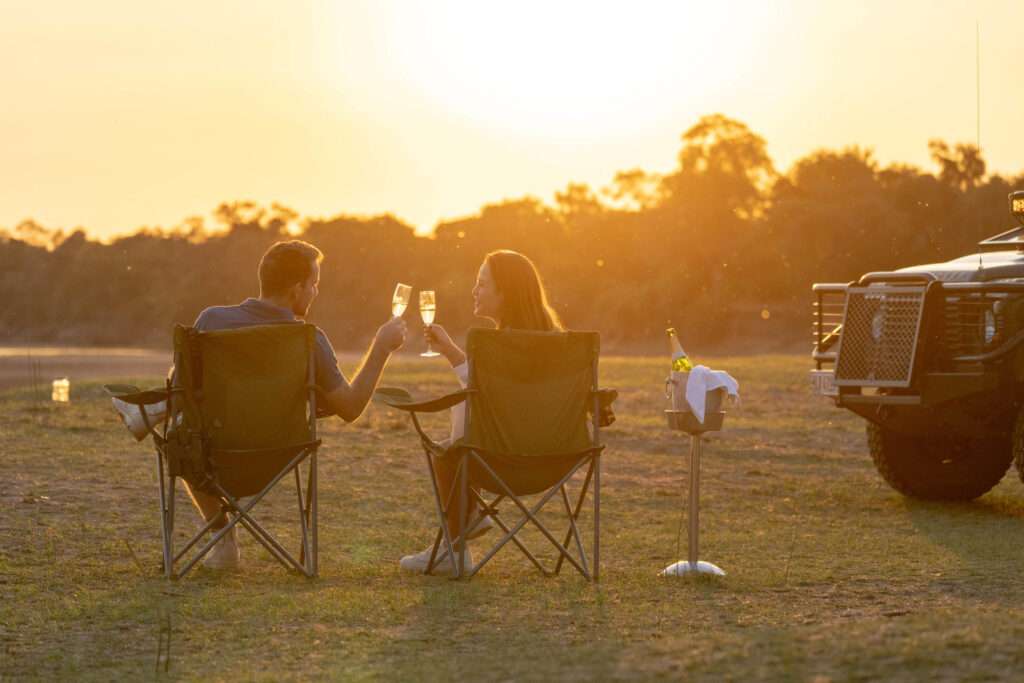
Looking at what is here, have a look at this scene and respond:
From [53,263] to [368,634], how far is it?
200 ft

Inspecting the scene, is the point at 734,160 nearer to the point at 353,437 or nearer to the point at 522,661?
the point at 353,437

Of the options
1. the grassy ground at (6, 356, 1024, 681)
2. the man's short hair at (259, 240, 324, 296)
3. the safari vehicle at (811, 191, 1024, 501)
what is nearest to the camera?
the grassy ground at (6, 356, 1024, 681)

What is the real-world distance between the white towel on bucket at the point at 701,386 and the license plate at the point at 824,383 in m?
3.27

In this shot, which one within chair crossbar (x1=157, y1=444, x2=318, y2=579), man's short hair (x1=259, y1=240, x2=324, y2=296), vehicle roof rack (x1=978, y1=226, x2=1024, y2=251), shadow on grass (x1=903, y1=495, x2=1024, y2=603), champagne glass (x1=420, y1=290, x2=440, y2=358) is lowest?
shadow on grass (x1=903, y1=495, x2=1024, y2=603)

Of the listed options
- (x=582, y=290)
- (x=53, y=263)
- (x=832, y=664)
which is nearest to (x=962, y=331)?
(x=832, y=664)

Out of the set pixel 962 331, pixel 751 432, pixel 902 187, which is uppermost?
pixel 902 187

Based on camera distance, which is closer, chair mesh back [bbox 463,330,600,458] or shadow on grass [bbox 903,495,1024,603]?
chair mesh back [bbox 463,330,600,458]

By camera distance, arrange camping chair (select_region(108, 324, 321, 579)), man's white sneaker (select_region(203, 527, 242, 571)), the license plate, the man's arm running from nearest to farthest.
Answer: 1. camping chair (select_region(108, 324, 321, 579))
2. the man's arm
3. man's white sneaker (select_region(203, 527, 242, 571))
4. the license plate

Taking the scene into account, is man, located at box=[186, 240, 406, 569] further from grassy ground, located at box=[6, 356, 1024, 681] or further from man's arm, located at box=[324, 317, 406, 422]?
grassy ground, located at box=[6, 356, 1024, 681]

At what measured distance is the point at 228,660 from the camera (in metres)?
4.91

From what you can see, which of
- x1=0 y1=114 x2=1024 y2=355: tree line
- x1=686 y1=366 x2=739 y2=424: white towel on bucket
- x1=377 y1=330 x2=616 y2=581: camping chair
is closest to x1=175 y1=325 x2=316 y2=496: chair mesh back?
x1=377 y1=330 x2=616 y2=581: camping chair

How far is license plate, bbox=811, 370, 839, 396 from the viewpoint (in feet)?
32.6

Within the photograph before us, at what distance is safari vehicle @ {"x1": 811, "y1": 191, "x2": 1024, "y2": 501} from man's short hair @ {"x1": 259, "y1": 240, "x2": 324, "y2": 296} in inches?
163

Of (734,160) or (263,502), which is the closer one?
(263,502)
